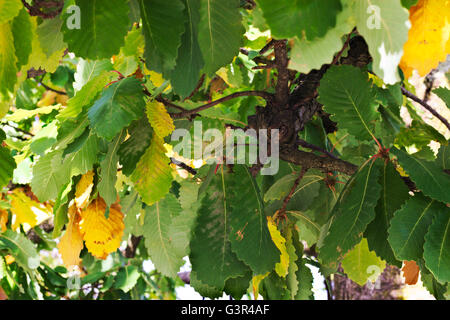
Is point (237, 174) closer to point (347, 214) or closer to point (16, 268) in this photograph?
point (347, 214)

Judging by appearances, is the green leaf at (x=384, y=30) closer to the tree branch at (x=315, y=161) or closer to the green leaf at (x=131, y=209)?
the tree branch at (x=315, y=161)

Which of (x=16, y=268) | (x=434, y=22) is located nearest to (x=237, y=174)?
(x=434, y=22)

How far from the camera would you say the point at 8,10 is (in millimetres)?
454

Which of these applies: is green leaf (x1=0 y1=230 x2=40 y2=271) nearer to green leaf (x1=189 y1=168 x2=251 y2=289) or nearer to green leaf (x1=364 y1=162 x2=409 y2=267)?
green leaf (x1=189 y1=168 x2=251 y2=289)

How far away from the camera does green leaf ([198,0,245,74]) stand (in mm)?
523

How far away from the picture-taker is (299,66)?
418 mm

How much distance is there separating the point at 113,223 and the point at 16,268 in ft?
2.75

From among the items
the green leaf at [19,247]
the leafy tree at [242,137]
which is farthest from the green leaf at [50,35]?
the green leaf at [19,247]

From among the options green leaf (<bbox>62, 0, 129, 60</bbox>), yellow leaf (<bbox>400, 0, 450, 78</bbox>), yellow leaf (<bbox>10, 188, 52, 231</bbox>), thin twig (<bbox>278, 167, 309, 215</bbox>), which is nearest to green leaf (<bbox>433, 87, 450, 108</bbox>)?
thin twig (<bbox>278, 167, 309, 215</bbox>)

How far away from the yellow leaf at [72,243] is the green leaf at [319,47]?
0.73 meters

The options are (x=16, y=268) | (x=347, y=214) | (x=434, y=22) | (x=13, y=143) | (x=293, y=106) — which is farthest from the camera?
(x=16, y=268)

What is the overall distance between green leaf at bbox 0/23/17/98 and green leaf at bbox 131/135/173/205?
0.29m

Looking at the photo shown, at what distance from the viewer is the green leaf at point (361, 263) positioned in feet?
3.10

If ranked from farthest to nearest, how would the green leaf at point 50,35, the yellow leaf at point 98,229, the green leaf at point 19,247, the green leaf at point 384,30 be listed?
the green leaf at point 19,247, the yellow leaf at point 98,229, the green leaf at point 50,35, the green leaf at point 384,30
